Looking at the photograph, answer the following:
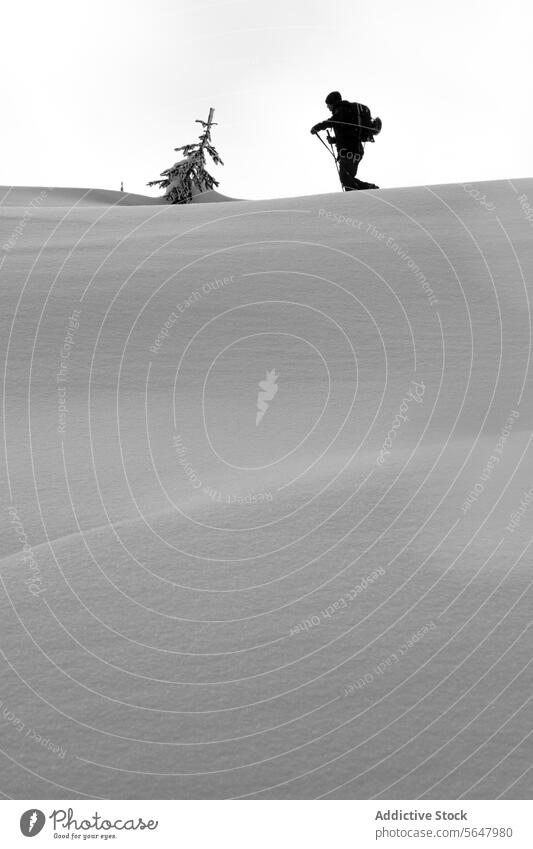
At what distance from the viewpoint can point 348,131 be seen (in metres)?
17.7

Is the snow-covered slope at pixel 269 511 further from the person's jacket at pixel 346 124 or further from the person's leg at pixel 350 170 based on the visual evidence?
the person's jacket at pixel 346 124

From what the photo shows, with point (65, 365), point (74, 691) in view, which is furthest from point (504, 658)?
point (65, 365)

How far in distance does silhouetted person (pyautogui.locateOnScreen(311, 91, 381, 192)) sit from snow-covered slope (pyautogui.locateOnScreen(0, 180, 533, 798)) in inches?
257

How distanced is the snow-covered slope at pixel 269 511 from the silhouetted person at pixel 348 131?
6.52 m

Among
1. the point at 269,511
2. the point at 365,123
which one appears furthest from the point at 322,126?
the point at 269,511

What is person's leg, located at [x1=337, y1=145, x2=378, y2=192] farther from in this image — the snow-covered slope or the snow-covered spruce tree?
the snow-covered spruce tree

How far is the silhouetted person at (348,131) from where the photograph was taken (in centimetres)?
1761

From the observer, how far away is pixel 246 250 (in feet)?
35.3

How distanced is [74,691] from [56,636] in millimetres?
462

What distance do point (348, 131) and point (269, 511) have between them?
45.9 ft

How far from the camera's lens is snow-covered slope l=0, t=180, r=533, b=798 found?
12.7 feet

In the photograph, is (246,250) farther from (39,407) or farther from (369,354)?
(39,407)
